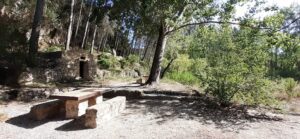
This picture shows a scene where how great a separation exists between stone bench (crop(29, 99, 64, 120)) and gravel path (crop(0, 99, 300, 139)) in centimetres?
19

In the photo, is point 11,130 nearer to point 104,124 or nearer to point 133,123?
point 104,124

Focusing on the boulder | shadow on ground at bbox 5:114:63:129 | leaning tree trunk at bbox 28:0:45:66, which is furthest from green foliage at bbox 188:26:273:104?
leaning tree trunk at bbox 28:0:45:66

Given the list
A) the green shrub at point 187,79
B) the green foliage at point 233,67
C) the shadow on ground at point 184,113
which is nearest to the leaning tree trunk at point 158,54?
the green shrub at point 187,79

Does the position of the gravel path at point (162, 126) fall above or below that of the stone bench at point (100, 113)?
below

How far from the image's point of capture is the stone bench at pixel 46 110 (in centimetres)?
655

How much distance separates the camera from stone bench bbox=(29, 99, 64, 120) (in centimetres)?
655

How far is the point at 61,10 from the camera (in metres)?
21.9

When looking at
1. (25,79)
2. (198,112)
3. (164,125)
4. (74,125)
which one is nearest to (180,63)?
(25,79)

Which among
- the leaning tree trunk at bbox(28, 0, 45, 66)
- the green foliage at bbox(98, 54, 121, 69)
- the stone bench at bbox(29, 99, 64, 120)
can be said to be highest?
the leaning tree trunk at bbox(28, 0, 45, 66)

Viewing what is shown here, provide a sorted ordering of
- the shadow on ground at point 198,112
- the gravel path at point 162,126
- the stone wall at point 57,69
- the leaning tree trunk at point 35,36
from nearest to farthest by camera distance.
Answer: the gravel path at point 162,126 → the shadow on ground at point 198,112 → the stone wall at point 57,69 → the leaning tree trunk at point 35,36

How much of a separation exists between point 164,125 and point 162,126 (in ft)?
0.30

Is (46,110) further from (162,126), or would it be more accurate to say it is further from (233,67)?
(233,67)

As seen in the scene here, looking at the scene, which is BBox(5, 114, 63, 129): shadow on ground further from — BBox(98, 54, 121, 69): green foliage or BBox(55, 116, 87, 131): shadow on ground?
BBox(98, 54, 121, 69): green foliage

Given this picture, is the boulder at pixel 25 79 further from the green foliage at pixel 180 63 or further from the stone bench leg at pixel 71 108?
the green foliage at pixel 180 63
